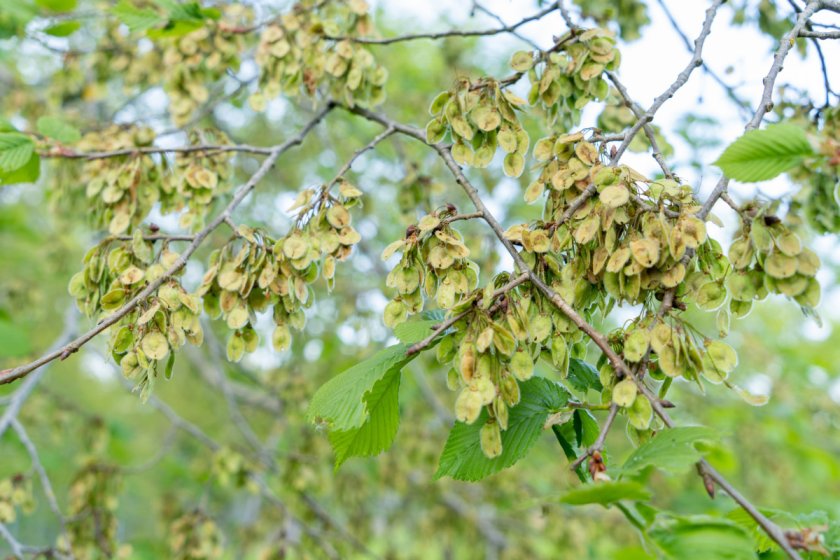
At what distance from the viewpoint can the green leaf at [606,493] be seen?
1127mm

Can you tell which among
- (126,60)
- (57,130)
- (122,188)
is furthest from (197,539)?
(126,60)

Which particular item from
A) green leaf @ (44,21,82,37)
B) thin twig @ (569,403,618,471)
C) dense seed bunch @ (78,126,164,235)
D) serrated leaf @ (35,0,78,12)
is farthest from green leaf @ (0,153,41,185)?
thin twig @ (569,403,618,471)

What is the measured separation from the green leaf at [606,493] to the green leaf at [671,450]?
87 millimetres

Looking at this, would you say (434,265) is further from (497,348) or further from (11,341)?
(11,341)

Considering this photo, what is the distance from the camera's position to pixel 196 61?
9.30ft

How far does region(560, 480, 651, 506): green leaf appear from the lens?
1.13 meters

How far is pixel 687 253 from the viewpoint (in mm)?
1488

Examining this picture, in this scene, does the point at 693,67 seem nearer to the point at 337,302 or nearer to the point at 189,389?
the point at 337,302

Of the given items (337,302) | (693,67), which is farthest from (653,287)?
(337,302)

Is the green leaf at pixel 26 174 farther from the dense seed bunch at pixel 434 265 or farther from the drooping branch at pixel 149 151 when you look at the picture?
the dense seed bunch at pixel 434 265

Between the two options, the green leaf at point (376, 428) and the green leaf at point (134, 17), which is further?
the green leaf at point (134, 17)

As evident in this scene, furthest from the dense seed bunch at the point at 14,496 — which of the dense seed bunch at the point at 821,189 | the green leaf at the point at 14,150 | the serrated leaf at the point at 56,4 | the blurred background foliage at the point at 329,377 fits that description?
the dense seed bunch at the point at 821,189

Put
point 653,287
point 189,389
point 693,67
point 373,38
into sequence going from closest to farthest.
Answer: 1. point 653,287
2. point 693,67
3. point 373,38
4. point 189,389

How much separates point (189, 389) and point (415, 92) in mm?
4848
